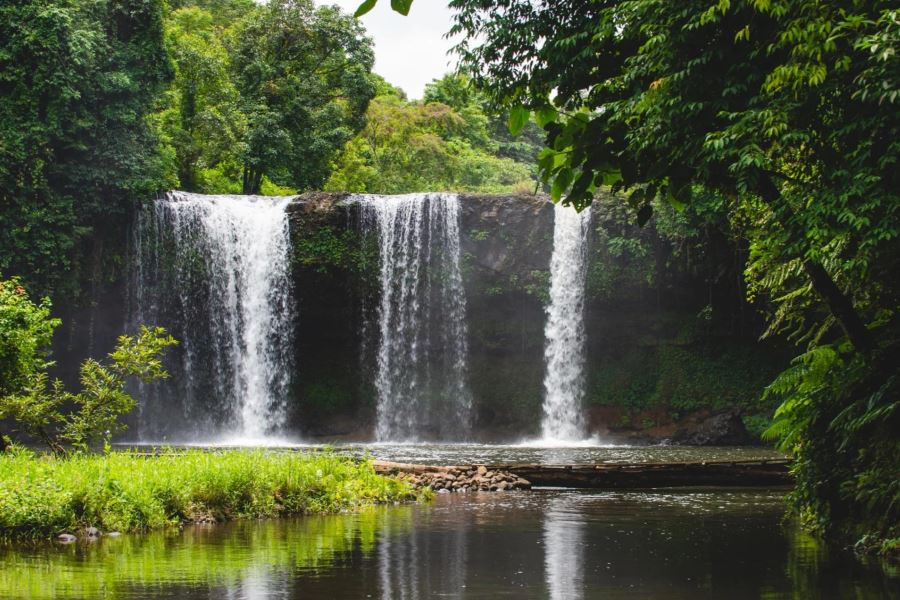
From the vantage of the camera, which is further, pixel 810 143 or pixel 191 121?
pixel 191 121

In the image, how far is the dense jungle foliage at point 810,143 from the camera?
7078mm

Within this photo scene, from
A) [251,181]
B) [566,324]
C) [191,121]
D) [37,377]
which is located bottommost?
[37,377]

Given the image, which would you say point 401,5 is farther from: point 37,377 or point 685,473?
point 685,473

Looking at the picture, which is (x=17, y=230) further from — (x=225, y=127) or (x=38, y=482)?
(x=38, y=482)

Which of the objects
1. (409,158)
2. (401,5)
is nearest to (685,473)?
(401,5)

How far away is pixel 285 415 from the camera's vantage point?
95.0 ft

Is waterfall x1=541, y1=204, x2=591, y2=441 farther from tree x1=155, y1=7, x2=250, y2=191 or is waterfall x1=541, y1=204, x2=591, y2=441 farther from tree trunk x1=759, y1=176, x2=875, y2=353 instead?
tree trunk x1=759, y1=176, x2=875, y2=353

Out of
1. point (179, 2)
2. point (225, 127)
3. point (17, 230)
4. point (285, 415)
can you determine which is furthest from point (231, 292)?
point (179, 2)

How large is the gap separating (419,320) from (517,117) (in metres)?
26.3

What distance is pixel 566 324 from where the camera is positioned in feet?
98.7

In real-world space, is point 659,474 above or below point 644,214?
below

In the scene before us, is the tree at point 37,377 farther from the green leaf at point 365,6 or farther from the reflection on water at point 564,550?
the green leaf at point 365,6

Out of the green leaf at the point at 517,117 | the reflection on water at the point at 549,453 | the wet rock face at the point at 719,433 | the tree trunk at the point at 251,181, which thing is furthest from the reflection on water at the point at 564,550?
the tree trunk at the point at 251,181

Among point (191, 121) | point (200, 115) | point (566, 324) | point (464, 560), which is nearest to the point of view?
point (464, 560)
